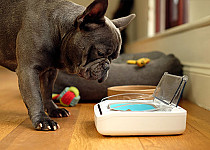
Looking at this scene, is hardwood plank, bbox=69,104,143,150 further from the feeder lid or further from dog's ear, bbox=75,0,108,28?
dog's ear, bbox=75,0,108,28

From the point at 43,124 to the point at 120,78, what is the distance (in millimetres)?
969

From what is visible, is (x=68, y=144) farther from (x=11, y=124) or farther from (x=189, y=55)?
(x=189, y=55)

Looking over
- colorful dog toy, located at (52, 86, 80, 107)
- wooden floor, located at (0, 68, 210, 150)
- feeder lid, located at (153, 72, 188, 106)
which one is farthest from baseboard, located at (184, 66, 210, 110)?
colorful dog toy, located at (52, 86, 80, 107)

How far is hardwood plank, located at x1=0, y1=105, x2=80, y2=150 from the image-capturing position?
3.34 ft

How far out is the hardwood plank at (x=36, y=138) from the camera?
1.02m

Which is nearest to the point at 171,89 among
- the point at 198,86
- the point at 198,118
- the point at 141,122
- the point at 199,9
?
the point at 141,122

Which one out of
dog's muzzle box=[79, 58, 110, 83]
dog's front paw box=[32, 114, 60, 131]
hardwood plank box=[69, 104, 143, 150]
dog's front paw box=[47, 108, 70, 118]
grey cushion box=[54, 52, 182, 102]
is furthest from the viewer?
grey cushion box=[54, 52, 182, 102]

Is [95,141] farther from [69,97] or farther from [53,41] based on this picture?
[69,97]

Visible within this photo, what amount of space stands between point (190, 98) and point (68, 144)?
1.27m

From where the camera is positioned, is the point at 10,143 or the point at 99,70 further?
the point at 99,70

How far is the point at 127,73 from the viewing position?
6.95 ft

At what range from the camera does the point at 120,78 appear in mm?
2104

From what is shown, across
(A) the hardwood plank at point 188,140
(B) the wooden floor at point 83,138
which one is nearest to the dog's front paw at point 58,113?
(B) the wooden floor at point 83,138

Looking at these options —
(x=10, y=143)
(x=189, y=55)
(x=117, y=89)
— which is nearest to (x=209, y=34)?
(x=189, y=55)
